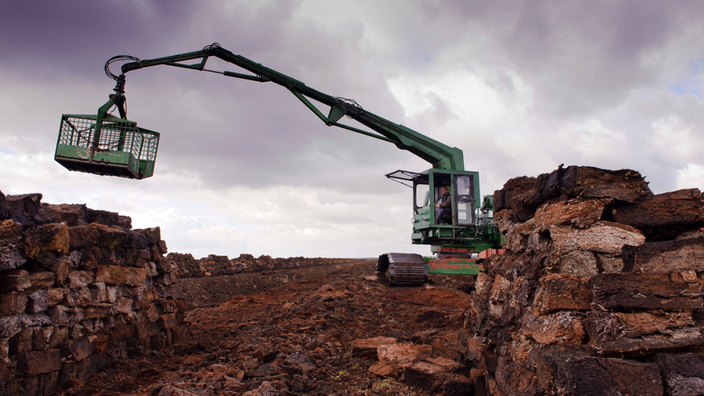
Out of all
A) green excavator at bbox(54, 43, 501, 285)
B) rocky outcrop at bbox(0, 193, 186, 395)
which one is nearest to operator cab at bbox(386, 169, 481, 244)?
green excavator at bbox(54, 43, 501, 285)

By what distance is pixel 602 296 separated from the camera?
293 centimetres

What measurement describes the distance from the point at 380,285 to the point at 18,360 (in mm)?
10750

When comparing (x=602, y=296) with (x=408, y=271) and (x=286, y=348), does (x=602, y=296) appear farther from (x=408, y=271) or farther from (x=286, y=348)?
(x=408, y=271)

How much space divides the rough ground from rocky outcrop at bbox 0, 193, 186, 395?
34cm

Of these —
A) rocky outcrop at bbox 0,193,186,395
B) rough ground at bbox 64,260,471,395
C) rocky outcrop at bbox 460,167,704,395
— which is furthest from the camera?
rough ground at bbox 64,260,471,395

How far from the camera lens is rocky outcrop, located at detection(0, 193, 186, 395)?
423cm

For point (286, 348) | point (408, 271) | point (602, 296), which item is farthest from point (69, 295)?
point (408, 271)

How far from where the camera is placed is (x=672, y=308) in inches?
109

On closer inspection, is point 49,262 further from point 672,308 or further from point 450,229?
point 450,229

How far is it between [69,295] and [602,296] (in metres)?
5.51

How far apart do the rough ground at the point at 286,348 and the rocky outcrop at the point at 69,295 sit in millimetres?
336

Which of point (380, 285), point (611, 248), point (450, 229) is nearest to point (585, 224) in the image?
point (611, 248)

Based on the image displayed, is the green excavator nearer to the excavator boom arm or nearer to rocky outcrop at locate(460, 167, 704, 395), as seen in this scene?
the excavator boom arm

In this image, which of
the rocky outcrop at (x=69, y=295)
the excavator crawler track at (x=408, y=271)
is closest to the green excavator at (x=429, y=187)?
the excavator crawler track at (x=408, y=271)
